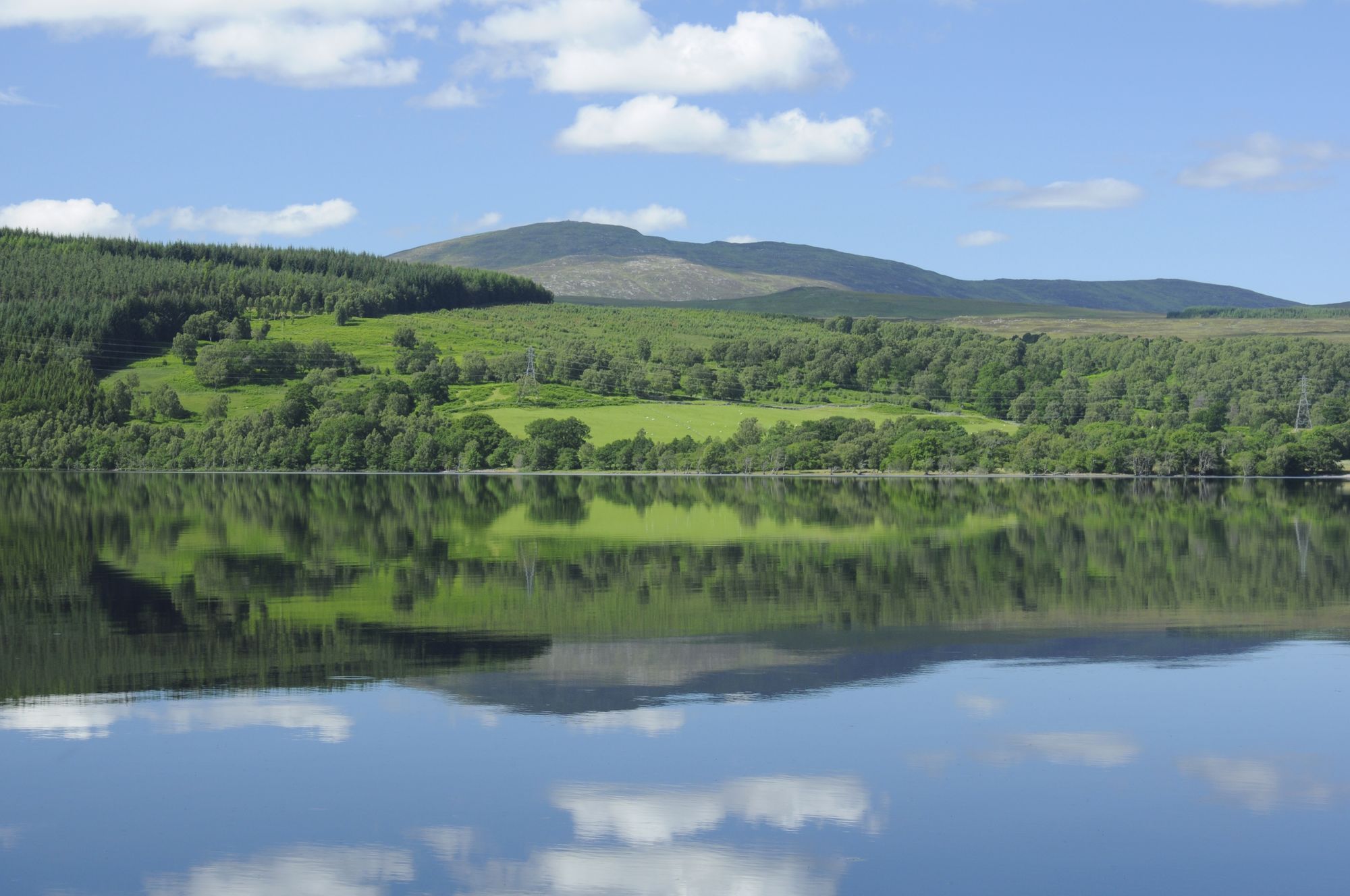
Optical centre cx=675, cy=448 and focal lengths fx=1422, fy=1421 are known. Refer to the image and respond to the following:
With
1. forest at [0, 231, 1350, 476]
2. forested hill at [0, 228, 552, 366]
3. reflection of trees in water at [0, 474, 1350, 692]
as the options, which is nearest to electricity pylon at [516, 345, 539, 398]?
forest at [0, 231, 1350, 476]

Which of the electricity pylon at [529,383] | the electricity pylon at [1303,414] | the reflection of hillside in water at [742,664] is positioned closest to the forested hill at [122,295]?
the electricity pylon at [529,383]

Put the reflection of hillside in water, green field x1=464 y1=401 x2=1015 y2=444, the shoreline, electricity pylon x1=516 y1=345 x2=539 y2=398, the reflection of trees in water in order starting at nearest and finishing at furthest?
1. the reflection of hillside in water
2. the reflection of trees in water
3. the shoreline
4. green field x1=464 y1=401 x2=1015 y2=444
5. electricity pylon x1=516 y1=345 x2=539 y2=398

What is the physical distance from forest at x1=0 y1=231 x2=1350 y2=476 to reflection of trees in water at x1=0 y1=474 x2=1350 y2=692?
53.0 metres

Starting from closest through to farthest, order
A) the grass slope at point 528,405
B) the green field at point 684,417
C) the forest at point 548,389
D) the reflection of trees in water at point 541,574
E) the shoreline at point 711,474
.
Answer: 1. the reflection of trees in water at point 541,574
2. the shoreline at point 711,474
3. the forest at point 548,389
4. the green field at point 684,417
5. the grass slope at point 528,405

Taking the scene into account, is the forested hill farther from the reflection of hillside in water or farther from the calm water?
the reflection of hillside in water

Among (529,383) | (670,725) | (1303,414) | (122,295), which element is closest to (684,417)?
(529,383)

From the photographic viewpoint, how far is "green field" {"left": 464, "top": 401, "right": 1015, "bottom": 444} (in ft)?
439

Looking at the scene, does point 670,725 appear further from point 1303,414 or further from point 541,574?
point 1303,414

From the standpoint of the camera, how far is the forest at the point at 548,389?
12656cm

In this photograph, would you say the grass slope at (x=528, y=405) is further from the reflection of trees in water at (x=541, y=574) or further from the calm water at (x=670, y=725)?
the calm water at (x=670, y=725)

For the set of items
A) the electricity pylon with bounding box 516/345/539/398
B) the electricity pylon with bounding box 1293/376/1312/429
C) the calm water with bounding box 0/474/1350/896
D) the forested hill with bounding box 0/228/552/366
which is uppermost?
Answer: the forested hill with bounding box 0/228/552/366

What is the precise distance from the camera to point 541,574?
37.1 m

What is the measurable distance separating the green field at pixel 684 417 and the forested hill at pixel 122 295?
172 feet

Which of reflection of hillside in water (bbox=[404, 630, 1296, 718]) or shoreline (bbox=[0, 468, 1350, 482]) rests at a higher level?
reflection of hillside in water (bbox=[404, 630, 1296, 718])
